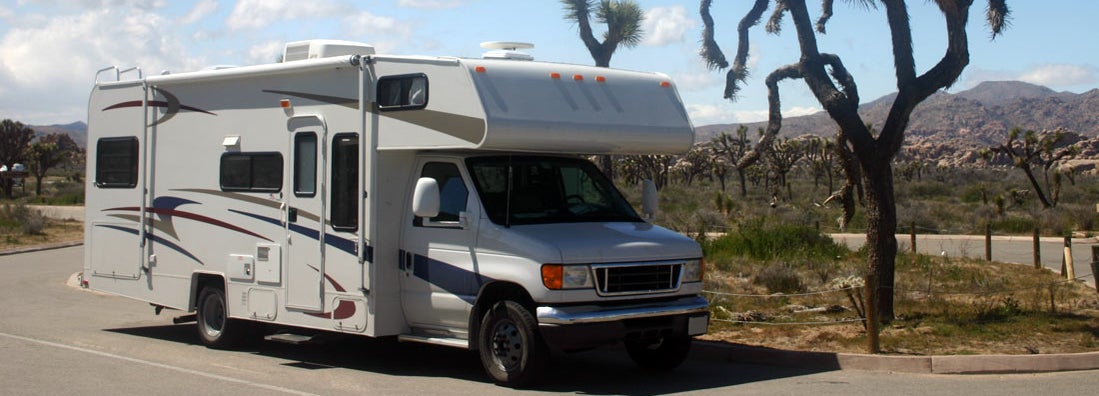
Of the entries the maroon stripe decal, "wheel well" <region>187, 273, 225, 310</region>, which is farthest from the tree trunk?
"wheel well" <region>187, 273, 225, 310</region>

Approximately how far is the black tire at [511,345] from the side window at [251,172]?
2.83m

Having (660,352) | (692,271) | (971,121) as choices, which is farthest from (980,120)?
(692,271)

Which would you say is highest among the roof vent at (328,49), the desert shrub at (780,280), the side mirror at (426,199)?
the roof vent at (328,49)

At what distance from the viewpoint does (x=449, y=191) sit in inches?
410

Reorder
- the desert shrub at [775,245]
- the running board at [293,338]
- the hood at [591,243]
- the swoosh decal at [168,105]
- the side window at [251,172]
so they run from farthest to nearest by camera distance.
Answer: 1. the desert shrub at [775,245]
2. the swoosh decal at [168,105]
3. the side window at [251,172]
4. the running board at [293,338]
5. the hood at [591,243]

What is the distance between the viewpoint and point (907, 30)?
13.2 m

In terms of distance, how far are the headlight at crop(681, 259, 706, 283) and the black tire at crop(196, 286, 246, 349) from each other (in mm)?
4847

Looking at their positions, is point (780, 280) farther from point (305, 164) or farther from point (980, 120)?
point (980, 120)

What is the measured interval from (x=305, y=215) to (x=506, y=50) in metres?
2.46

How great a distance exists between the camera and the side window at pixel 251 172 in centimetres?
1145

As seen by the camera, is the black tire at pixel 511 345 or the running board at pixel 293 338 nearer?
the black tire at pixel 511 345

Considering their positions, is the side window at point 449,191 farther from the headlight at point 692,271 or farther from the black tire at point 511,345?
the headlight at point 692,271

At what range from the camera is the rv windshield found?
33.4 feet

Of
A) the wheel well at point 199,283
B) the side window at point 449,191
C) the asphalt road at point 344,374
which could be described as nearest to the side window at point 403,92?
the side window at point 449,191
